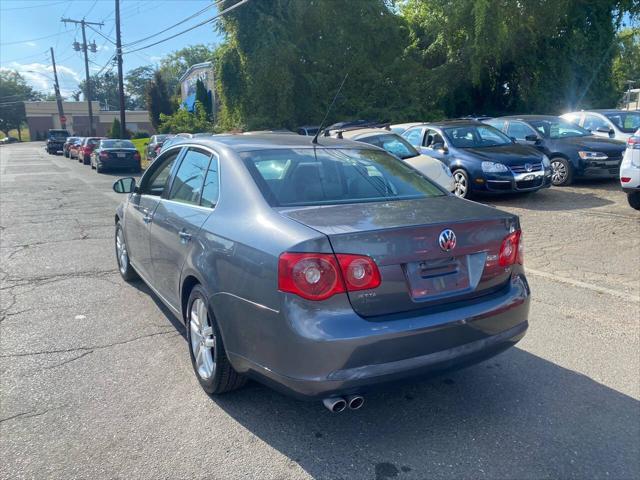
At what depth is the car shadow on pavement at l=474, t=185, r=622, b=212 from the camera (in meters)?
9.97

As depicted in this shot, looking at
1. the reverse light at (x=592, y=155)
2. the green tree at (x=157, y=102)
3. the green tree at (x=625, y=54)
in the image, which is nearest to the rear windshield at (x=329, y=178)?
the reverse light at (x=592, y=155)

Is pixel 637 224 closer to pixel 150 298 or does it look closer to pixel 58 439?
pixel 150 298

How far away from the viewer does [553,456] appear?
288cm

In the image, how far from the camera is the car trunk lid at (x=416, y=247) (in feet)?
9.04

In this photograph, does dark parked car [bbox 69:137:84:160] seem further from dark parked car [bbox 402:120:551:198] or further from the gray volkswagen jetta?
the gray volkswagen jetta

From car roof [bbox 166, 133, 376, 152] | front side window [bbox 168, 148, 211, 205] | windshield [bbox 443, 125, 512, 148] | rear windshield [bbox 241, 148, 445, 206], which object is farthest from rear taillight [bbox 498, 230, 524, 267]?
windshield [bbox 443, 125, 512, 148]

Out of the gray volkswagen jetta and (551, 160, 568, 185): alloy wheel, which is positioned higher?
the gray volkswagen jetta

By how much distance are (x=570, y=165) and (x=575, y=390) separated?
939cm

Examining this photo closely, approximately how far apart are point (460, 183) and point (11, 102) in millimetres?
101448

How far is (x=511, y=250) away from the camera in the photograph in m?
3.32

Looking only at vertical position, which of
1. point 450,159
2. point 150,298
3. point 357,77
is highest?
point 357,77

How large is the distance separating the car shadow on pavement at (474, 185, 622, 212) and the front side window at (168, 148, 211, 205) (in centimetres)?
738

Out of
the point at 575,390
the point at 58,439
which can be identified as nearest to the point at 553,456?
the point at 575,390

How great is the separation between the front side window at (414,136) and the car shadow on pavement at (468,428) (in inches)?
338
